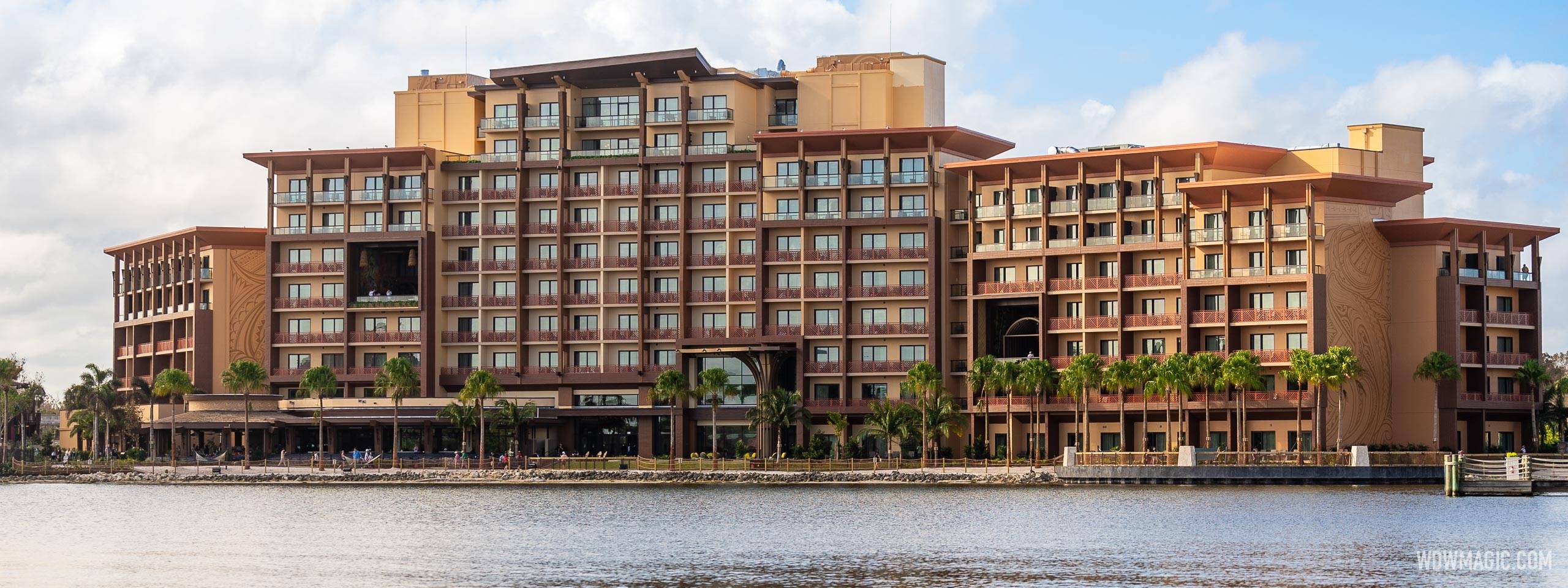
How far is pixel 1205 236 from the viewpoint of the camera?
145m

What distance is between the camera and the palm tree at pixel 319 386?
525ft

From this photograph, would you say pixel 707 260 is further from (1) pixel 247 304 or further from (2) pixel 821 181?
(1) pixel 247 304

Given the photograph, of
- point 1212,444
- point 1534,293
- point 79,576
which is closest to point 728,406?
point 1212,444

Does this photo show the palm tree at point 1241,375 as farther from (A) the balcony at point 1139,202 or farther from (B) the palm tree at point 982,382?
(B) the palm tree at point 982,382

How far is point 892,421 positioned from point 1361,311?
32979 mm

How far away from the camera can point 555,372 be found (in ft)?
540

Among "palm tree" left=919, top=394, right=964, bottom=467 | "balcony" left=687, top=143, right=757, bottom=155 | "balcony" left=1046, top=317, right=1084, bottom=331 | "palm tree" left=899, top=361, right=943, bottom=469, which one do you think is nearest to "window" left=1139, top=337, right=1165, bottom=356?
"balcony" left=1046, top=317, right=1084, bottom=331

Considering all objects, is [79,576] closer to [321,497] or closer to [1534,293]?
[321,497]

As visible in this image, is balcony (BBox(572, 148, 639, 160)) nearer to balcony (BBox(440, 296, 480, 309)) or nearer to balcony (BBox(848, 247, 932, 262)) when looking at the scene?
balcony (BBox(440, 296, 480, 309))

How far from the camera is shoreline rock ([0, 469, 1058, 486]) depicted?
432ft

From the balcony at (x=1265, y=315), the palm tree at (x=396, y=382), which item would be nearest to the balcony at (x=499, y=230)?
the palm tree at (x=396, y=382)

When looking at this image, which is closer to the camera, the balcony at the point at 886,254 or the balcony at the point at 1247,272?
the balcony at the point at 1247,272

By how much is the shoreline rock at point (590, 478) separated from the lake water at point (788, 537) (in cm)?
474

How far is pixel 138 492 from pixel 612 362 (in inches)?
1691
